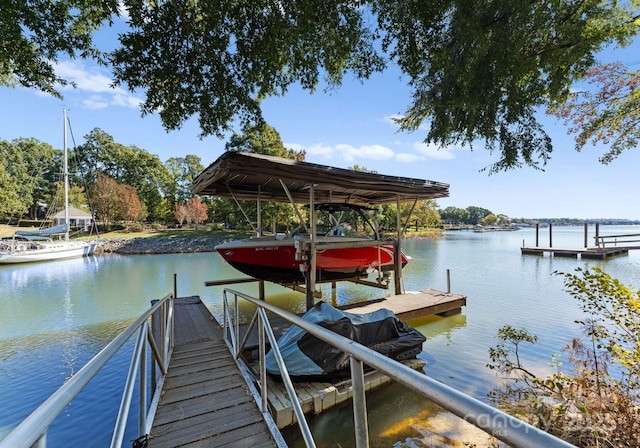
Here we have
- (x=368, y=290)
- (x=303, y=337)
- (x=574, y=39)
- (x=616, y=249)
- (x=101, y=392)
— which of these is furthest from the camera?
(x=616, y=249)

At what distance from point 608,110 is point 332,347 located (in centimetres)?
801

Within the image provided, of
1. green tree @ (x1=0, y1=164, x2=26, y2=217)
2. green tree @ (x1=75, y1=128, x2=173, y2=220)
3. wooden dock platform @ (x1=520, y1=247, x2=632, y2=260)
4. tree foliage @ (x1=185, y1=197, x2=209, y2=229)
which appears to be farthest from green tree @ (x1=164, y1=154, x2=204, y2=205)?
wooden dock platform @ (x1=520, y1=247, x2=632, y2=260)

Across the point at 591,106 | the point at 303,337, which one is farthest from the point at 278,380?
the point at 591,106

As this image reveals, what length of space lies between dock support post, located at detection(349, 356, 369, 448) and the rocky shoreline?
29596mm

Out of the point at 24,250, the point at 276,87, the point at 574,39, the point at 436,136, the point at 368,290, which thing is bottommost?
the point at 368,290

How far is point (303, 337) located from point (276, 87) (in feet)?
16.2

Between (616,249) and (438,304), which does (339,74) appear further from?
(616,249)

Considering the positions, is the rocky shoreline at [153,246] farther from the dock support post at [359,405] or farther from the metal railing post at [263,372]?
the dock support post at [359,405]

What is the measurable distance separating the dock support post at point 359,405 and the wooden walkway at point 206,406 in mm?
1854

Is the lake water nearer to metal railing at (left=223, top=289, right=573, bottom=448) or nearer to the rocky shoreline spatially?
metal railing at (left=223, top=289, right=573, bottom=448)

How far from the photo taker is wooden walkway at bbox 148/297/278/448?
110 inches

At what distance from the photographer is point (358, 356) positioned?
1331 millimetres

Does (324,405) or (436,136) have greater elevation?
(436,136)

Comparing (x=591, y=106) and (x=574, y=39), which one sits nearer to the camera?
(x=574, y=39)
